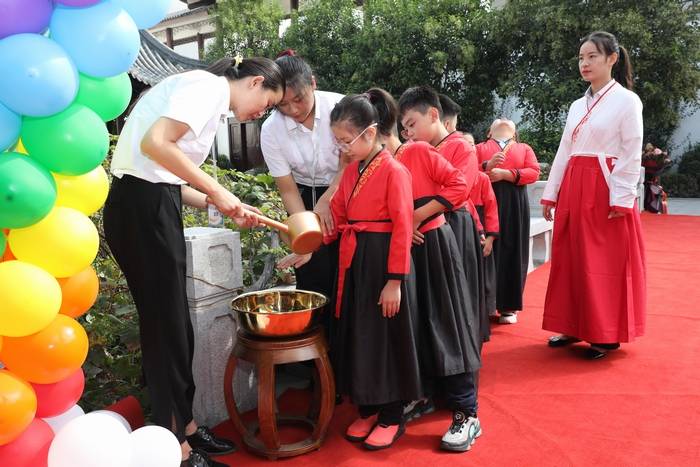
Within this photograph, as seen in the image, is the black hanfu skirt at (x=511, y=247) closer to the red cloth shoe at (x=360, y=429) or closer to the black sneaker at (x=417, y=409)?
the black sneaker at (x=417, y=409)

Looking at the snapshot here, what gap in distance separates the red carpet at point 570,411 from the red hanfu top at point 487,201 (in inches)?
28.5

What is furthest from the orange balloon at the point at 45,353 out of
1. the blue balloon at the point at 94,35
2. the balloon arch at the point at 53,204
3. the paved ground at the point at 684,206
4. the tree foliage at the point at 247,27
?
the tree foliage at the point at 247,27

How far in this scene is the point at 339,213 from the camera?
103 inches

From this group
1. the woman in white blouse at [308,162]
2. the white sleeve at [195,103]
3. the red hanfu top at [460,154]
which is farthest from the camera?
the red hanfu top at [460,154]

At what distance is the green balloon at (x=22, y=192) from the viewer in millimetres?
1501

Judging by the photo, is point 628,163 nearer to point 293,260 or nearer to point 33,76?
point 293,260

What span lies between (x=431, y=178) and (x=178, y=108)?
1094 mm

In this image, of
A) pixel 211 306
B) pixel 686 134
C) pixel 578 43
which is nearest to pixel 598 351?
pixel 211 306

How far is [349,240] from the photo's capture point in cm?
248

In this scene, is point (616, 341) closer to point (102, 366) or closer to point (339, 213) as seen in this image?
point (339, 213)

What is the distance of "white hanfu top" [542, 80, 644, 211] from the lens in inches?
126

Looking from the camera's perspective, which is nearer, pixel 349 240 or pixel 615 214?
pixel 349 240

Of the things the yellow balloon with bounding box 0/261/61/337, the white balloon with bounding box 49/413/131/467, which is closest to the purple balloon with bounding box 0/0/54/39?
the yellow balloon with bounding box 0/261/61/337

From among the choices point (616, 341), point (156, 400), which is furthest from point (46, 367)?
point (616, 341)
